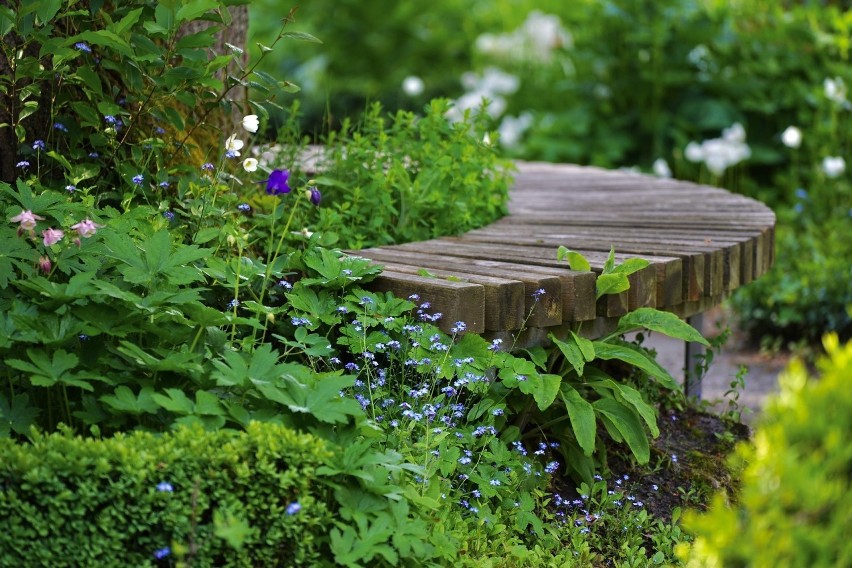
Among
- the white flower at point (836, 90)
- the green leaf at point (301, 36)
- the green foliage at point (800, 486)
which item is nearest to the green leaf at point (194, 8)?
the green leaf at point (301, 36)

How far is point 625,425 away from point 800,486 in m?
1.35

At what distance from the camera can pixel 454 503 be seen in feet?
8.38

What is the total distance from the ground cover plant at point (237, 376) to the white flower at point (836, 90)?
399 centimetres

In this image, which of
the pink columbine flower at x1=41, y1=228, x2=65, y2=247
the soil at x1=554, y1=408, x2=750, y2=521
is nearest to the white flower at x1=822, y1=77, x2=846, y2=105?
the soil at x1=554, y1=408, x2=750, y2=521

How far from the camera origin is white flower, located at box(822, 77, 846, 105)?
680cm

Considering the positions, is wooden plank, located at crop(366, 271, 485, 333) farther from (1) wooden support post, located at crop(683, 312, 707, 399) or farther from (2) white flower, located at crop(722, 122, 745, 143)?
(2) white flower, located at crop(722, 122, 745, 143)

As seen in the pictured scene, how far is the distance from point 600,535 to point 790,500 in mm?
1309

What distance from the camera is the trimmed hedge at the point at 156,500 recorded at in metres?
2.01

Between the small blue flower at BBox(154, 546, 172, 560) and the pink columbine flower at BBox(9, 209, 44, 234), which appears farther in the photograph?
the pink columbine flower at BBox(9, 209, 44, 234)

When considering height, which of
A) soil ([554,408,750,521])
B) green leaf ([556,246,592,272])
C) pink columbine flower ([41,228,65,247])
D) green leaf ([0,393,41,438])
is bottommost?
soil ([554,408,750,521])

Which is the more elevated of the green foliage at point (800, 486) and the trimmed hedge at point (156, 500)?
the green foliage at point (800, 486)

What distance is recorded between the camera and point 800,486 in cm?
152

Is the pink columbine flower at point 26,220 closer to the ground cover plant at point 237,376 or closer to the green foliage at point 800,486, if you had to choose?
the ground cover plant at point 237,376

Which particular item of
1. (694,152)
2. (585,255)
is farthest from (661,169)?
(585,255)
